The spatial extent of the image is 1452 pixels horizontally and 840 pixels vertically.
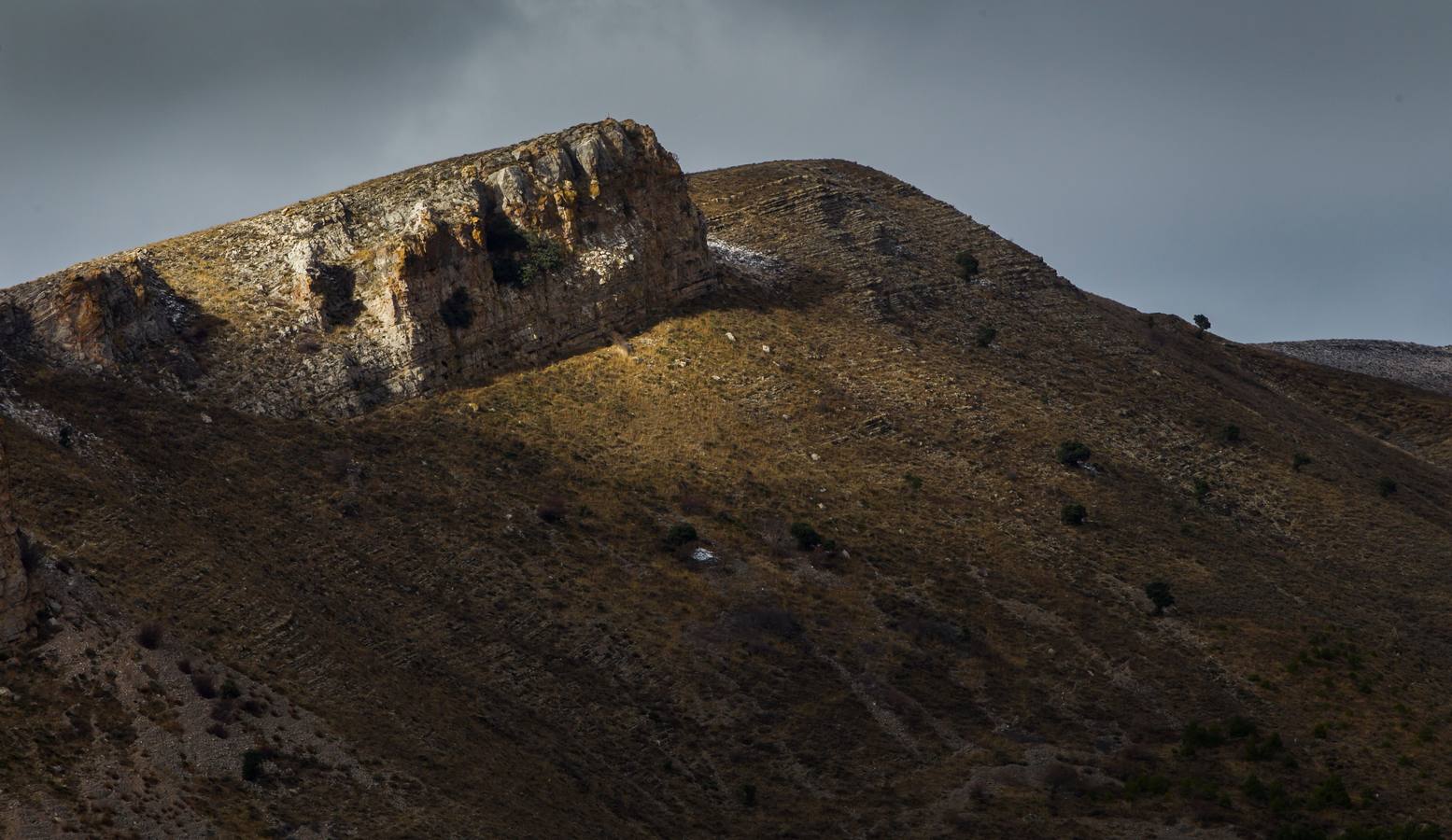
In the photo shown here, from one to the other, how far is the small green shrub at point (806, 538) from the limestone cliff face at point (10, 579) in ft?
101

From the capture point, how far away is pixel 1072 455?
2832 inches

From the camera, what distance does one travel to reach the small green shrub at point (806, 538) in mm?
62812

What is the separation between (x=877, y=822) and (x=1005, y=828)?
404 centimetres

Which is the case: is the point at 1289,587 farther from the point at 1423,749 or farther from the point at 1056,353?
the point at 1056,353

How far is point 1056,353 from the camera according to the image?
8306 cm

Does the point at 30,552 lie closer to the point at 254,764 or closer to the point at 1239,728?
the point at 254,764

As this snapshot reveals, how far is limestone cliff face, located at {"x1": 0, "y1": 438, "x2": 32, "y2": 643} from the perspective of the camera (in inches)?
1607

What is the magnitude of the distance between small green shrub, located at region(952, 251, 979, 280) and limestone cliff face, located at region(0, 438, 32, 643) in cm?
5892

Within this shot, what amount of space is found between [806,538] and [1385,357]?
85.3 m

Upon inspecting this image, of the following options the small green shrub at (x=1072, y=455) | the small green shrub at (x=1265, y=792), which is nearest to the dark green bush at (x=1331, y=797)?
the small green shrub at (x=1265, y=792)

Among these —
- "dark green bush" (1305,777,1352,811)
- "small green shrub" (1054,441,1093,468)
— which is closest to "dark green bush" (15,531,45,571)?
"dark green bush" (1305,777,1352,811)

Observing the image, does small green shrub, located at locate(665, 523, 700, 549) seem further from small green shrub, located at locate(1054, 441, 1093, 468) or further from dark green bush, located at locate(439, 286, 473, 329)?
small green shrub, located at locate(1054, 441, 1093, 468)

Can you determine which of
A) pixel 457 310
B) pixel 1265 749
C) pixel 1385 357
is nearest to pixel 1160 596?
pixel 1265 749

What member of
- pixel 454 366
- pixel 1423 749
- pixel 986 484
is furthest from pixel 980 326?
pixel 1423 749
